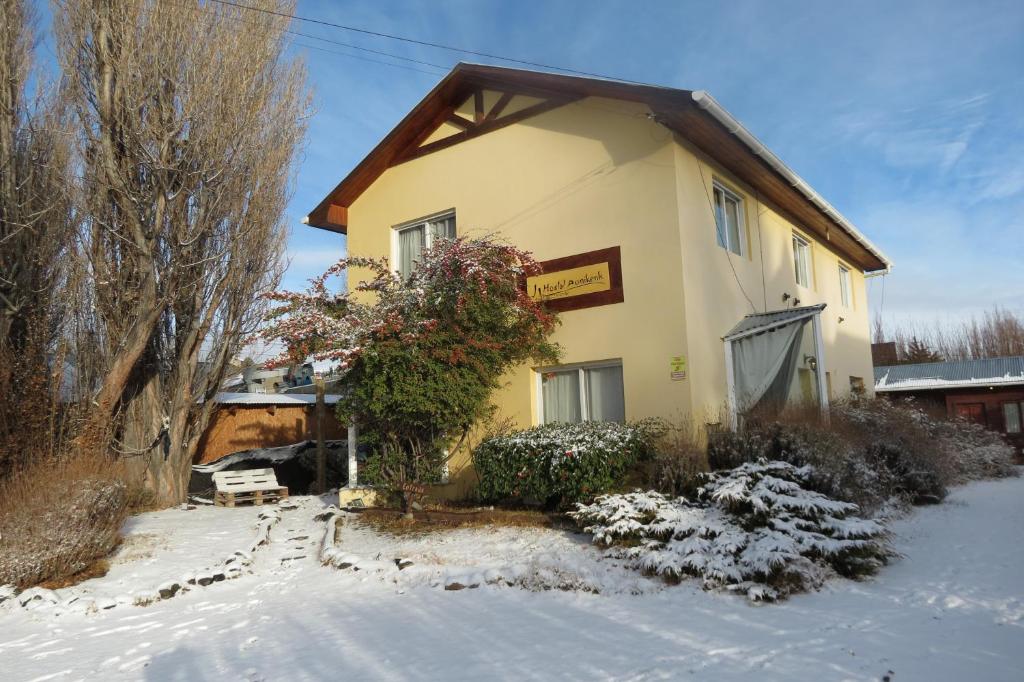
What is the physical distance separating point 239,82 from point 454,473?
281 inches

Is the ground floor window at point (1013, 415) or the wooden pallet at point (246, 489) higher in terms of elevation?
the ground floor window at point (1013, 415)

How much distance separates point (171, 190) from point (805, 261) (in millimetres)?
12203

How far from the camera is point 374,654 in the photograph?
4848mm

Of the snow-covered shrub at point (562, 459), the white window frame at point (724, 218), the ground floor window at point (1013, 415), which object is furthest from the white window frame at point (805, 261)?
the ground floor window at point (1013, 415)

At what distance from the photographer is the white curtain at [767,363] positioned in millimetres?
10430

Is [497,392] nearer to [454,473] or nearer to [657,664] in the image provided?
[454,473]

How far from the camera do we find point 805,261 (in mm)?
15195

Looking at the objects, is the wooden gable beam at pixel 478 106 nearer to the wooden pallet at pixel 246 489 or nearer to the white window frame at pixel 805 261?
the white window frame at pixel 805 261

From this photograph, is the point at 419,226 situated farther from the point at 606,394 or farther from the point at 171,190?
the point at 606,394

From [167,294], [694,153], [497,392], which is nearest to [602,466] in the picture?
[497,392]

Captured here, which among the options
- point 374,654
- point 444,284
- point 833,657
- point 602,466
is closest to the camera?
point 833,657

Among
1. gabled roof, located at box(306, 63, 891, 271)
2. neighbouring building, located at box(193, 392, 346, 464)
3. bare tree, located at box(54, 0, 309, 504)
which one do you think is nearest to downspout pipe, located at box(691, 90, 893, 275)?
gabled roof, located at box(306, 63, 891, 271)

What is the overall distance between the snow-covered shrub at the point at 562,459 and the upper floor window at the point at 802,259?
23.7ft

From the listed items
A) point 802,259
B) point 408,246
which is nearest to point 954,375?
point 802,259
